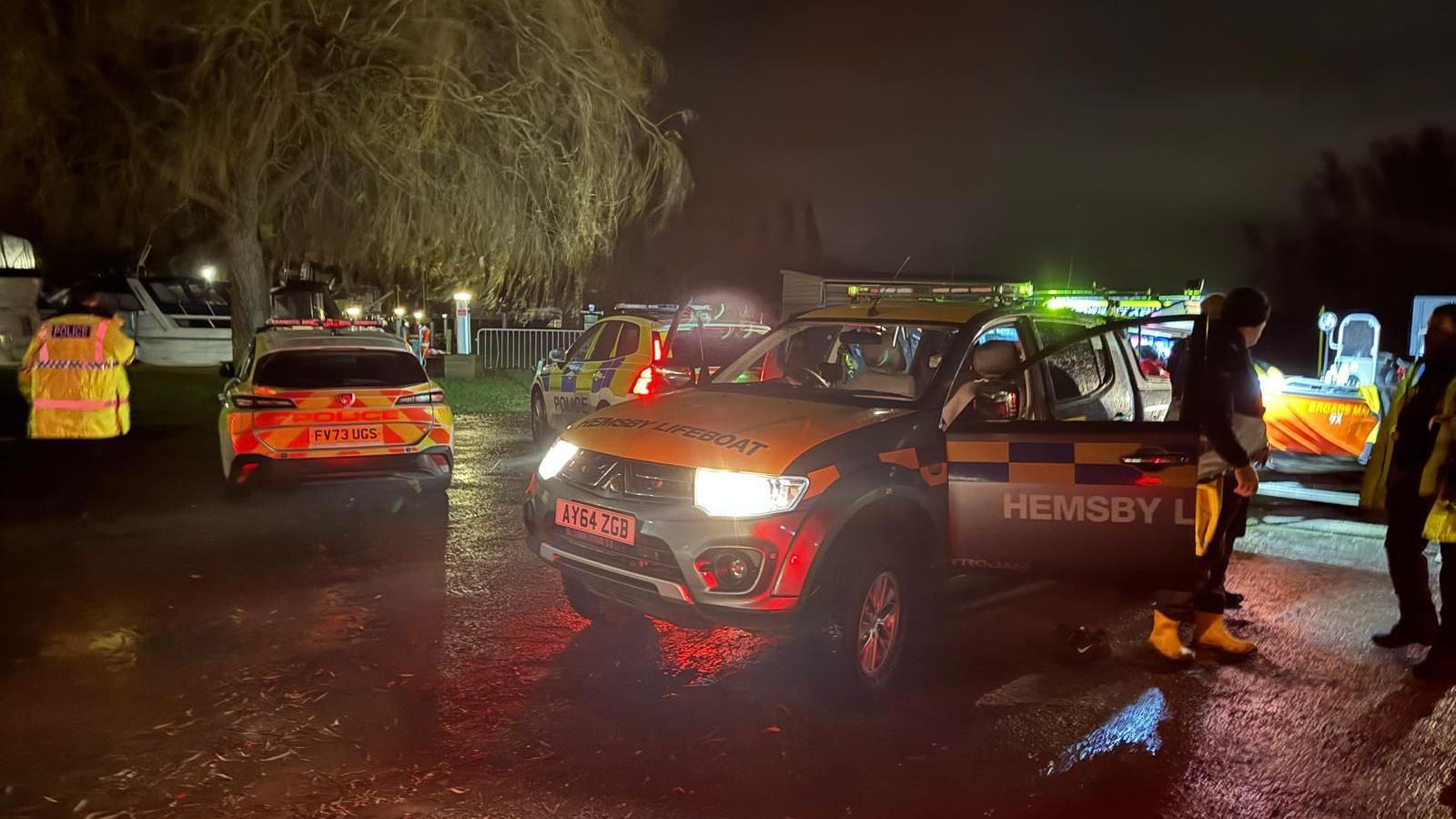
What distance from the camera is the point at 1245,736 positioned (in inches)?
171

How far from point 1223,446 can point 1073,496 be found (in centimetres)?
77

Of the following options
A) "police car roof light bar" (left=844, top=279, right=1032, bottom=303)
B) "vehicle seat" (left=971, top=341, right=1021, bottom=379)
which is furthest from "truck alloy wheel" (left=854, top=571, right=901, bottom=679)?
"police car roof light bar" (left=844, top=279, right=1032, bottom=303)

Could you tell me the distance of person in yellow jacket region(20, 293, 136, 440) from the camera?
8.50m

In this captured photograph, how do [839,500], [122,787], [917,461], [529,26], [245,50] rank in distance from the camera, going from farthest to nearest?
[529,26], [245,50], [917,461], [839,500], [122,787]

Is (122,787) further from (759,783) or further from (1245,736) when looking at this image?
(1245,736)

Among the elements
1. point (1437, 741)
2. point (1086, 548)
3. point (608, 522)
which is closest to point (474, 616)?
point (608, 522)

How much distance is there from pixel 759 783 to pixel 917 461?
1589mm

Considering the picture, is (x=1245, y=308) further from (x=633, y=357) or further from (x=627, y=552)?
(x=633, y=357)

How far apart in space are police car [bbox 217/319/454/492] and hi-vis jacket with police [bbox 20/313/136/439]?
3.53ft

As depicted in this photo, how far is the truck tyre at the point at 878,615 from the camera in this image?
4344 mm

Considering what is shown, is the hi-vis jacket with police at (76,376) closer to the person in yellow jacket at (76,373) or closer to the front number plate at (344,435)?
the person in yellow jacket at (76,373)

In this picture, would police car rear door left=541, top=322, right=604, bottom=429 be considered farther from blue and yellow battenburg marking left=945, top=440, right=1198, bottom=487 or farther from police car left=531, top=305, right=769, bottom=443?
blue and yellow battenburg marking left=945, top=440, right=1198, bottom=487

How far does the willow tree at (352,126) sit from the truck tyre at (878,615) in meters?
10.3

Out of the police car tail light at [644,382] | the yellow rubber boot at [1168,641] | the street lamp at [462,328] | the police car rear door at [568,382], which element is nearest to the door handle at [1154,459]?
the yellow rubber boot at [1168,641]
